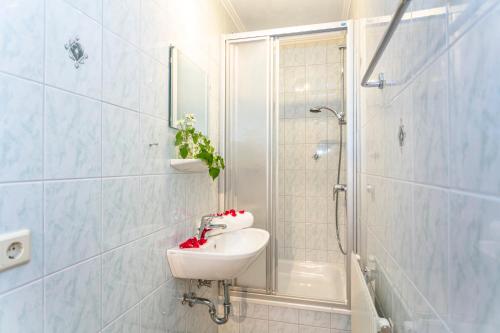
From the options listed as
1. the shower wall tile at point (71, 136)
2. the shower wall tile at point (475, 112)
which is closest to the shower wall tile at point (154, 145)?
the shower wall tile at point (71, 136)

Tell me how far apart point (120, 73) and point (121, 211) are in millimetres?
552

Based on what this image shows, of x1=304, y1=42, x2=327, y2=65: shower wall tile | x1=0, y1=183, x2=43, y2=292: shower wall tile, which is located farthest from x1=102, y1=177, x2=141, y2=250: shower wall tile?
x1=304, y1=42, x2=327, y2=65: shower wall tile

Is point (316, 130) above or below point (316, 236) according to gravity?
above

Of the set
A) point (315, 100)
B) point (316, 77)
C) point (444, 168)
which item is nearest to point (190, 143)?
point (444, 168)

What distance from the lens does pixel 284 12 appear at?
88.5 inches

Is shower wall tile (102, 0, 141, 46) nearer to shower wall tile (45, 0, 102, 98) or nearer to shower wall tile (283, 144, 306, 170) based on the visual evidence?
shower wall tile (45, 0, 102, 98)

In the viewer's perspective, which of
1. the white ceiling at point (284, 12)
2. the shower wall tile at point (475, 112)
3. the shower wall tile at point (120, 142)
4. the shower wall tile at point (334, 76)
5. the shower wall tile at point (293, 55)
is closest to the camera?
the shower wall tile at point (475, 112)

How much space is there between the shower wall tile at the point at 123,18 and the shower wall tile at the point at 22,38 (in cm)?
27

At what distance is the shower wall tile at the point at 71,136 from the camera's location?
2.62 feet

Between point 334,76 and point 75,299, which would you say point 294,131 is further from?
point 75,299

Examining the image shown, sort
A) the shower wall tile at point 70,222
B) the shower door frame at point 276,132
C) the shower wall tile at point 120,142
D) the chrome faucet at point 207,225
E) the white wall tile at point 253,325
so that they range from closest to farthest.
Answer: the shower wall tile at point 70,222 < the shower wall tile at point 120,142 < the chrome faucet at point 207,225 < the shower door frame at point 276,132 < the white wall tile at point 253,325

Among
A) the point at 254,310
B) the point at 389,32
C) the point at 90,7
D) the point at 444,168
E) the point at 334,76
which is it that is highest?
the point at 334,76

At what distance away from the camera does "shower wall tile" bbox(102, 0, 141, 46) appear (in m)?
1.02

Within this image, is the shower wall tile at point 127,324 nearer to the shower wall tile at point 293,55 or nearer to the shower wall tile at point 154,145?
the shower wall tile at point 154,145
